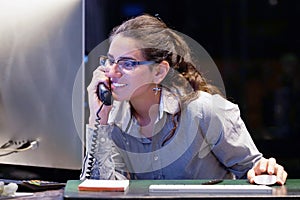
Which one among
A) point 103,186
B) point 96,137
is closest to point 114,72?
point 96,137

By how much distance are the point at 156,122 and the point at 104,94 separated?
0.17m

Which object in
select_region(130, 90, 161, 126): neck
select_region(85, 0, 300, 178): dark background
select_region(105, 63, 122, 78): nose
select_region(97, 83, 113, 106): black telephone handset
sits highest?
select_region(105, 63, 122, 78): nose

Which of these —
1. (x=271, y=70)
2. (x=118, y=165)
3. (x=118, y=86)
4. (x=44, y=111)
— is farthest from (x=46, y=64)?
(x=271, y=70)

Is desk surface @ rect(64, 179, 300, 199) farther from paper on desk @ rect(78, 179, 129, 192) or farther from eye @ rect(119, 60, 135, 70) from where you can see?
eye @ rect(119, 60, 135, 70)

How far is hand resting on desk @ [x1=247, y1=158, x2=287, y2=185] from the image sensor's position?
4.44 feet

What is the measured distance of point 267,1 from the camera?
3682 mm

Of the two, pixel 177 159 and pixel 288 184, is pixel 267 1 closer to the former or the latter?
pixel 177 159

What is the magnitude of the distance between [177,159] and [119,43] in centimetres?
35

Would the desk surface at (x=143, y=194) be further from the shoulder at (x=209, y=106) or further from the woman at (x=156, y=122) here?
the shoulder at (x=209, y=106)

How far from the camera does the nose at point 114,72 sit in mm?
1541

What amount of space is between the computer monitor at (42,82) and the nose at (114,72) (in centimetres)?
15

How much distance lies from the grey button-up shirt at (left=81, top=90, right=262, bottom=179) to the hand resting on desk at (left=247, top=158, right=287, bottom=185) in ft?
0.39

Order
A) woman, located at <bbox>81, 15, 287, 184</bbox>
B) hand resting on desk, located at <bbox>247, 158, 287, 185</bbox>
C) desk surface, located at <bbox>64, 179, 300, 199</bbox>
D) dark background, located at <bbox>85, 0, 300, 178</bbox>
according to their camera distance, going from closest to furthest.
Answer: desk surface, located at <bbox>64, 179, 300, 199</bbox> < hand resting on desk, located at <bbox>247, 158, 287, 185</bbox> < woman, located at <bbox>81, 15, 287, 184</bbox> < dark background, located at <bbox>85, 0, 300, 178</bbox>

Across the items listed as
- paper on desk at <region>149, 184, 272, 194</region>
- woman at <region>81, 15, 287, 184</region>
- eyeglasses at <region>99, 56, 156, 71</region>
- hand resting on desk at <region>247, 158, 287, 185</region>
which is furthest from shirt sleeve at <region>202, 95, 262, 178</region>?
paper on desk at <region>149, 184, 272, 194</region>
